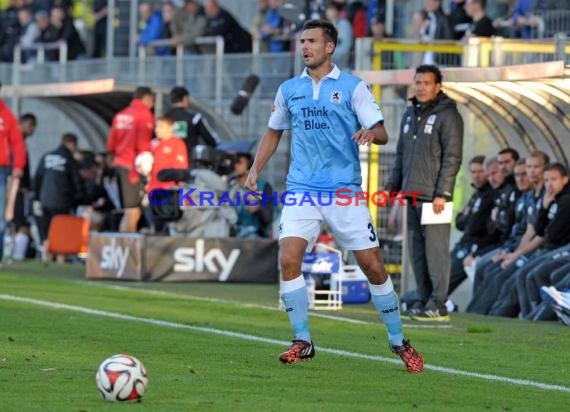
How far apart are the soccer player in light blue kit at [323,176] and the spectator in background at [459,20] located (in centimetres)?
1173

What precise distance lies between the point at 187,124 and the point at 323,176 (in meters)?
11.8

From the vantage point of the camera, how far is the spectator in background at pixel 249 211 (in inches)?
832

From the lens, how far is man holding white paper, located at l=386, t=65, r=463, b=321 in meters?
14.3

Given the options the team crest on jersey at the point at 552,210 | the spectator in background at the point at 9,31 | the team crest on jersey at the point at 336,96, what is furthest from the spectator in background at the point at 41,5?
the team crest on jersey at the point at 336,96

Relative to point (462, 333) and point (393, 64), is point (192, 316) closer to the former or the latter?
point (462, 333)

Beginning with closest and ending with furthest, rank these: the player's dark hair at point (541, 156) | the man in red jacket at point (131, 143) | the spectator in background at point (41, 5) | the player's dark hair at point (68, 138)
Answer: the player's dark hair at point (541, 156) < the man in red jacket at point (131, 143) < the player's dark hair at point (68, 138) < the spectator in background at point (41, 5)

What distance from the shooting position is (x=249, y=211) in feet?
69.8

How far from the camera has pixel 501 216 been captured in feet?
54.2

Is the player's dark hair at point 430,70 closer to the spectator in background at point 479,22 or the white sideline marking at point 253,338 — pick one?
the white sideline marking at point 253,338

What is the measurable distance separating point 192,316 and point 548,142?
13.8ft

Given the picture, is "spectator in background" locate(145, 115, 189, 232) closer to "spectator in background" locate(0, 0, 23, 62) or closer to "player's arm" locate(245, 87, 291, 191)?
"player's arm" locate(245, 87, 291, 191)

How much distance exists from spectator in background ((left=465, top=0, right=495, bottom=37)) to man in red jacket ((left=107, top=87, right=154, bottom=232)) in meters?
4.52

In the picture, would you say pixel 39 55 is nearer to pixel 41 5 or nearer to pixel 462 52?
pixel 41 5

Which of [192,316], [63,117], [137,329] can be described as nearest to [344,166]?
[137,329]
